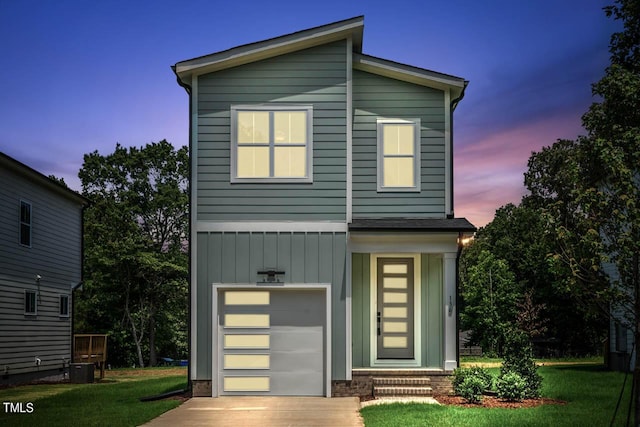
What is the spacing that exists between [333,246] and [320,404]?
3.19 meters

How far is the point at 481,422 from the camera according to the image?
11.2 metres

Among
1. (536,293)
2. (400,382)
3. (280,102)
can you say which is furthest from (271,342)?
(536,293)

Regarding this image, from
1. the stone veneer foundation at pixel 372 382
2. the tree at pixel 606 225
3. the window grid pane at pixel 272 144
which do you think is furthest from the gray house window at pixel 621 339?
the window grid pane at pixel 272 144

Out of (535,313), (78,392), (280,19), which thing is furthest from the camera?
(535,313)

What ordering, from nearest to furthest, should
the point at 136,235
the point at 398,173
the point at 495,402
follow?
1. the point at 495,402
2. the point at 398,173
3. the point at 136,235

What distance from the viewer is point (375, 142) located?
612 inches

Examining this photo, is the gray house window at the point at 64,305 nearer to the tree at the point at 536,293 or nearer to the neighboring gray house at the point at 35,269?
the neighboring gray house at the point at 35,269

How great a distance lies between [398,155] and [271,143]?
2.76 meters

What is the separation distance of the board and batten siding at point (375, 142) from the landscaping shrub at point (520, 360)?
3003 millimetres

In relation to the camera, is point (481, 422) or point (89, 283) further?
point (89, 283)

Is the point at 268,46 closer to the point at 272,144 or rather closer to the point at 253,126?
the point at 253,126

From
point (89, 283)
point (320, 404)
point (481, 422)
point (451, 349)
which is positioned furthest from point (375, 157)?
point (89, 283)

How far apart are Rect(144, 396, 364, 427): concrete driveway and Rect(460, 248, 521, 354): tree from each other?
2868 cm

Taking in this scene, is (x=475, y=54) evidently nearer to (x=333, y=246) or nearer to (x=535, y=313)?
(x=333, y=246)
